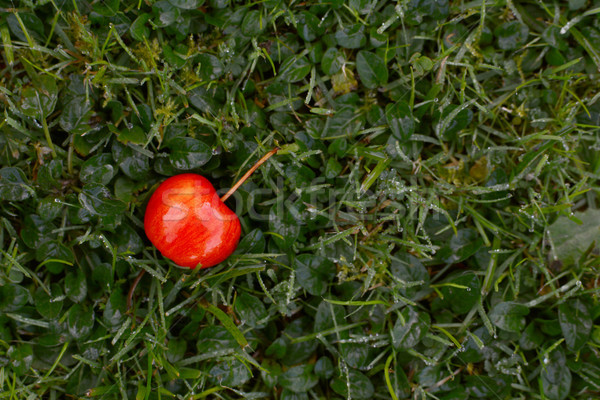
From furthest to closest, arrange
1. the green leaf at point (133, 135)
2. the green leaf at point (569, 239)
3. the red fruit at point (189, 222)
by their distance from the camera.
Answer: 1. the green leaf at point (569, 239)
2. the green leaf at point (133, 135)
3. the red fruit at point (189, 222)

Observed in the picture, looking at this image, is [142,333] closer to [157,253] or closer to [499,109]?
[157,253]

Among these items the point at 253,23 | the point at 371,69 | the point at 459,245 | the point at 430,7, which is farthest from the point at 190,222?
the point at 430,7

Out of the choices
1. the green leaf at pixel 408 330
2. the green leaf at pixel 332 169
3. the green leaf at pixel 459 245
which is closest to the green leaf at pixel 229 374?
the green leaf at pixel 408 330

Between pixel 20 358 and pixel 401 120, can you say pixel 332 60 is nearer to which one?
pixel 401 120

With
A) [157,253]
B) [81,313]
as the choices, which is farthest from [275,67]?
[81,313]

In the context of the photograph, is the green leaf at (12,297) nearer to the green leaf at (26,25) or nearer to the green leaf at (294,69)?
the green leaf at (26,25)

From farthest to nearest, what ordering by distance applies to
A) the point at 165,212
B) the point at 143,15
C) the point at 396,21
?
the point at 396,21 → the point at 143,15 → the point at 165,212

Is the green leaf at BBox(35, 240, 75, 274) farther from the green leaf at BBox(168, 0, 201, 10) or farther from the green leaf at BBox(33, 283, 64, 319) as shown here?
the green leaf at BBox(168, 0, 201, 10)
